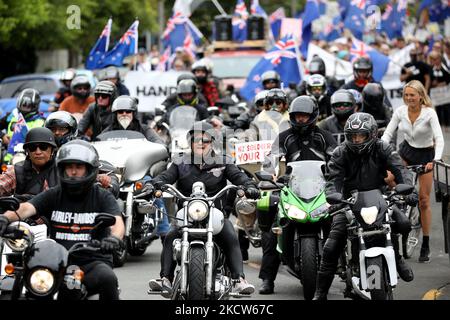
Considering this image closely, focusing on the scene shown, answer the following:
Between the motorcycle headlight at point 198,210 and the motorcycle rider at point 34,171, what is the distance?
1.31 m

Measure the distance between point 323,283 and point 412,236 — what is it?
3593mm

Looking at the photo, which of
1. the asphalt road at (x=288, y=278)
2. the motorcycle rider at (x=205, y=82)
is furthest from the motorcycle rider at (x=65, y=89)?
the asphalt road at (x=288, y=278)

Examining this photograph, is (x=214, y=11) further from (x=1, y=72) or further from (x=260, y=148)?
(x=260, y=148)

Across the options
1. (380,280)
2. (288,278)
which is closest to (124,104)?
(288,278)

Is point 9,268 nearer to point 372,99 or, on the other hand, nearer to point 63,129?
point 63,129

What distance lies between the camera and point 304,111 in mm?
12273

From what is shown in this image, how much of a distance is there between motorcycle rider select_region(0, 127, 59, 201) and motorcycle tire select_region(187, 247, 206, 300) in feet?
4.97

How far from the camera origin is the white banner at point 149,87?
23266 mm

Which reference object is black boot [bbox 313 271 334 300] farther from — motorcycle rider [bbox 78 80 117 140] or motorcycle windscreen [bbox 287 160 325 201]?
motorcycle rider [bbox 78 80 117 140]

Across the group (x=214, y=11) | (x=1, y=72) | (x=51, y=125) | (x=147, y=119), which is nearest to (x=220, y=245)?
(x=51, y=125)

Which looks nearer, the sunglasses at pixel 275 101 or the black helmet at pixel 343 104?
the black helmet at pixel 343 104

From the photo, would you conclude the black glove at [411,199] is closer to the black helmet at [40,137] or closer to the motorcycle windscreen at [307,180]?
the motorcycle windscreen at [307,180]
